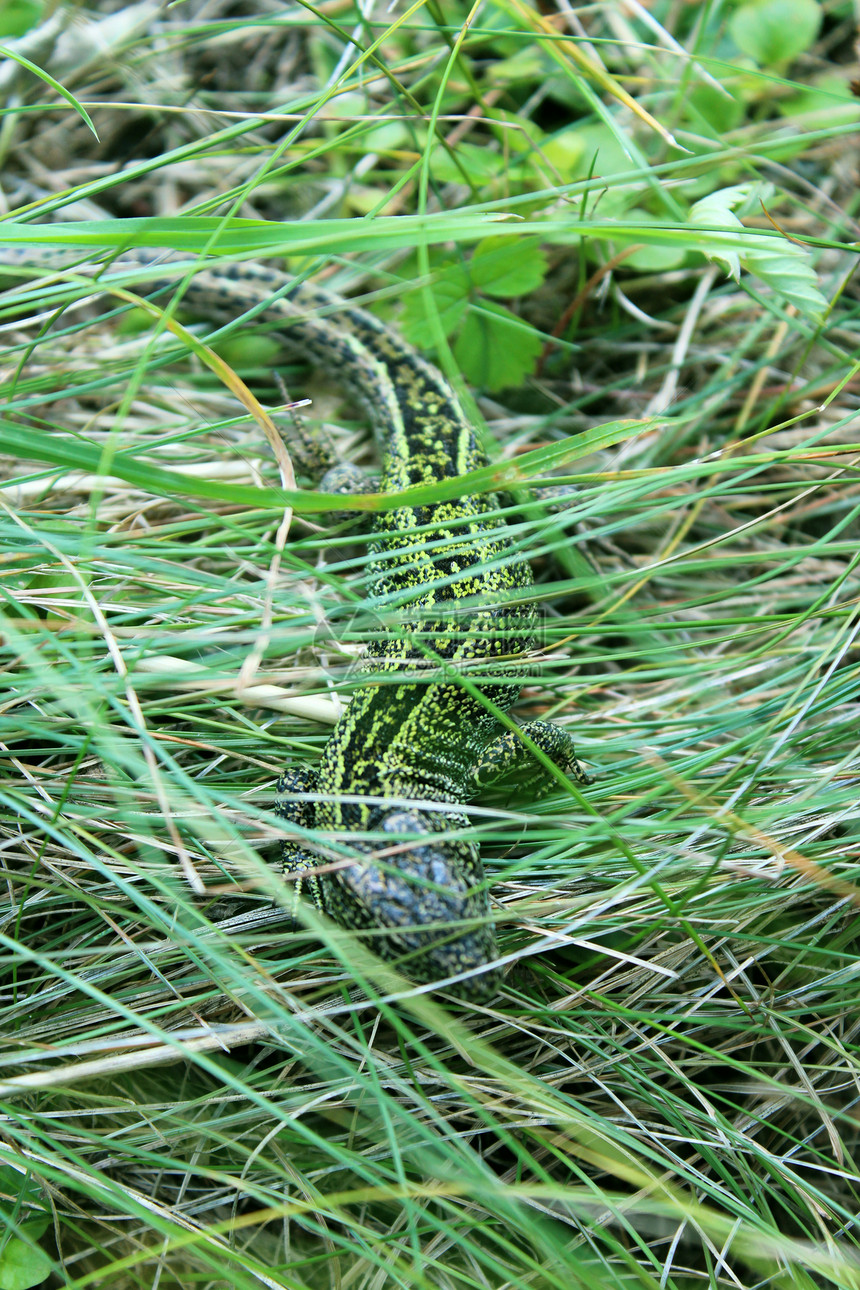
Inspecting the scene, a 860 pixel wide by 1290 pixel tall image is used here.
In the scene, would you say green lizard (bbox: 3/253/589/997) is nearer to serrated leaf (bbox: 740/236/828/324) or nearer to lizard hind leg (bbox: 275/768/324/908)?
lizard hind leg (bbox: 275/768/324/908)

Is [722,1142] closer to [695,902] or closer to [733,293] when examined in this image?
[695,902]

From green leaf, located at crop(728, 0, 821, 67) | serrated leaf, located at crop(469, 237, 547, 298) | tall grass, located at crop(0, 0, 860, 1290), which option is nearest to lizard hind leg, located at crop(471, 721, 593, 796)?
tall grass, located at crop(0, 0, 860, 1290)

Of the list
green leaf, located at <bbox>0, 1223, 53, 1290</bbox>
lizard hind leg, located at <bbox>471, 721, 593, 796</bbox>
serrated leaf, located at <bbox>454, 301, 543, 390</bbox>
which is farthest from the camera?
serrated leaf, located at <bbox>454, 301, 543, 390</bbox>

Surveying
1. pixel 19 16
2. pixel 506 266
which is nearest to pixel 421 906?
pixel 506 266

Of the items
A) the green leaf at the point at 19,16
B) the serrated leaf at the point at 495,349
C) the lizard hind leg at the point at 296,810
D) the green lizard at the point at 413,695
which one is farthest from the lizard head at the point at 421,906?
the green leaf at the point at 19,16

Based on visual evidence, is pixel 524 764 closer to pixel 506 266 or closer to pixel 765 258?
pixel 765 258

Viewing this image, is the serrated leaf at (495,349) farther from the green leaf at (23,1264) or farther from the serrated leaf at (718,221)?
the green leaf at (23,1264)
